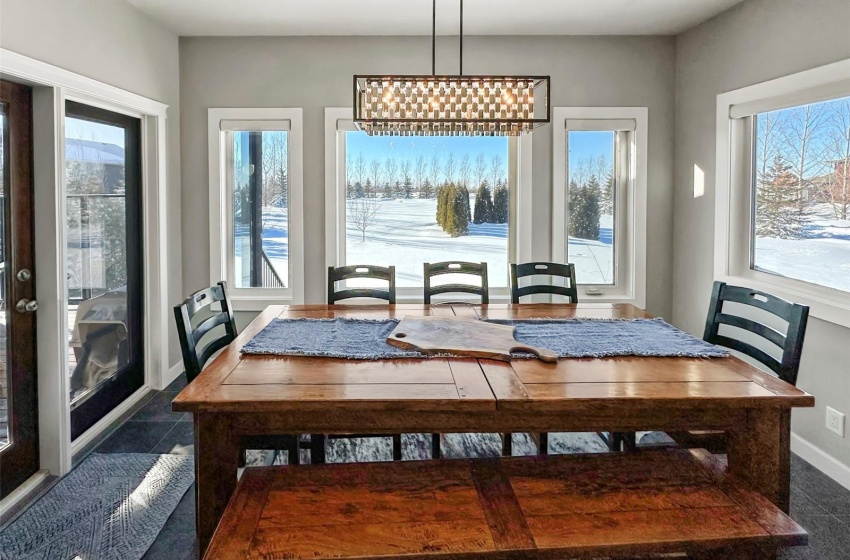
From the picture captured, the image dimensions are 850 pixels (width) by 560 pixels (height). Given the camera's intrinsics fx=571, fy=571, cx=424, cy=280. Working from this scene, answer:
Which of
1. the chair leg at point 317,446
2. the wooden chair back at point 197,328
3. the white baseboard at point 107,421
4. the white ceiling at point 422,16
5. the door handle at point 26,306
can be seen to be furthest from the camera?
the white ceiling at point 422,16

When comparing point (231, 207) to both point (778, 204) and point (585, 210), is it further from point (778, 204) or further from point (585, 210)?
point (778, 204)

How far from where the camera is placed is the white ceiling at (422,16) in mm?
3533

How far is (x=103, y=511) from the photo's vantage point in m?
2.47

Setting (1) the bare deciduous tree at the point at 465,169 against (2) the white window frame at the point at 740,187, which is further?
(1) the bare deciduous tree at the point at 465,169

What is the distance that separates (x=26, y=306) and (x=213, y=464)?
1.62 metres

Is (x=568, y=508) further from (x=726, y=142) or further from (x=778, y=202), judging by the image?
(x=726, y=142)

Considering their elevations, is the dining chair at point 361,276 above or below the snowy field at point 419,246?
below

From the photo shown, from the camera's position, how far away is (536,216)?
4.32 m

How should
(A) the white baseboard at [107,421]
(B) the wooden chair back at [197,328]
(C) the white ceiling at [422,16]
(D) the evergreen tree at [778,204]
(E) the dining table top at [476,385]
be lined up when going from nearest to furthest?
(E) the dining table top at [476,385] < (B) the wooden chair back at [197,328] < (A) the white baseboard at [107,421] < (D) the evergreen tree at [778,204] < (C) the white ceiling at [422,16]

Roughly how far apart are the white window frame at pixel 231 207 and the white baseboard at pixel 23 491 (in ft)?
5.85

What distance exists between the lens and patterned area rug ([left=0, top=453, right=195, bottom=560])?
2203mm

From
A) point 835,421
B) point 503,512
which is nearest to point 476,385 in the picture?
point 503,512

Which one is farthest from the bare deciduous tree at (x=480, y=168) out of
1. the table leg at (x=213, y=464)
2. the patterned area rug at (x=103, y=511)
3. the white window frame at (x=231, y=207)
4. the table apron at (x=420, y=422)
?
the table leg at (x=213, y=464)

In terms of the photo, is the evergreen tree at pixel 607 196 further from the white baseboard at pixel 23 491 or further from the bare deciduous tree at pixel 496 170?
the white baseboard at pixel 23 491
